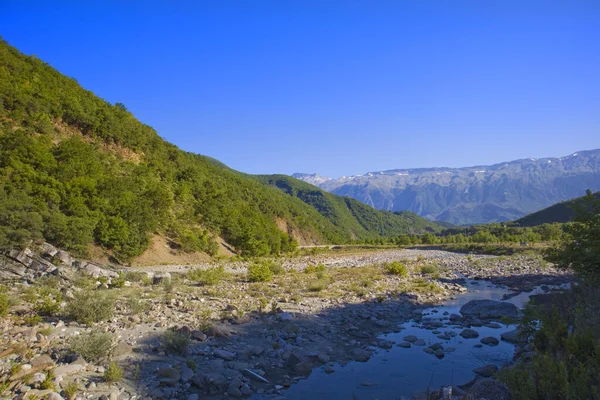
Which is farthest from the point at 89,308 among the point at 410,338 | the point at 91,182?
the point at 91,182

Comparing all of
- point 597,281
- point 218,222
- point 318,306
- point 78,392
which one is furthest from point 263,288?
point 218,222

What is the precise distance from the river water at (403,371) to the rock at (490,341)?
158mm

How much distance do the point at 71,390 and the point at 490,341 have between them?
12.2 meters

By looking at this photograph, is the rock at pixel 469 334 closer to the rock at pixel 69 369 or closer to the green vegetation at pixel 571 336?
the green vegetation at pixel 571 336

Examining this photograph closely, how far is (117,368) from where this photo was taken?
25.0ft

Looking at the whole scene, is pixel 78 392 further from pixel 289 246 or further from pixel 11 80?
pixel 289 246

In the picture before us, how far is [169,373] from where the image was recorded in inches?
317

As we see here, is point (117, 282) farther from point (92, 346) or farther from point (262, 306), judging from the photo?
point (92, 346)

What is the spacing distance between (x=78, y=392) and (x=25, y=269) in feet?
41.3

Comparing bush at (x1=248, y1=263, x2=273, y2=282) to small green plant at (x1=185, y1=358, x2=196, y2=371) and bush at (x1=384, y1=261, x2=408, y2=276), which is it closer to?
bush at (x1=384, y1=261, x2=408, y2=276)

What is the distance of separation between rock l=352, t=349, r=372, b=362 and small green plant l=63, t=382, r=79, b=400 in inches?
283

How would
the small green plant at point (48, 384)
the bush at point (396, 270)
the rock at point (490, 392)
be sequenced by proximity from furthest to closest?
1. the bush at point (396, 270)
2. the small green plant at point (48, 384)
3. the rock at point (490, 392)

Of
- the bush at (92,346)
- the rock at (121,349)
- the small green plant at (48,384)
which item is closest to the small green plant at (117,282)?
the rock at (121,349)

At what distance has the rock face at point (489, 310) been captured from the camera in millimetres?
15344
